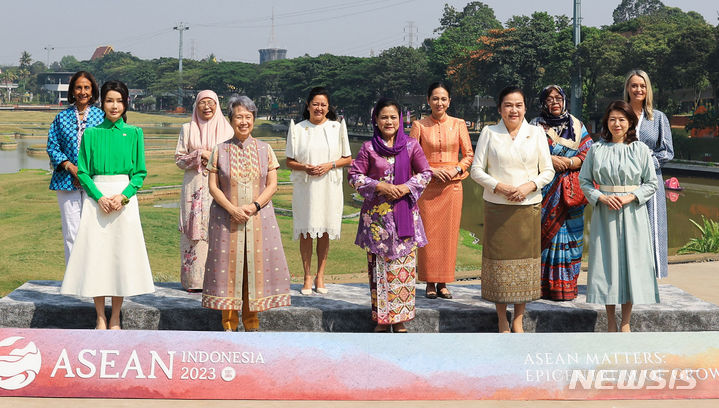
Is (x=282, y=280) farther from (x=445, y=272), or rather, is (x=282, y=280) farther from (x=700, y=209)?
(x=700, y=209)

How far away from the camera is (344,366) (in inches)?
149

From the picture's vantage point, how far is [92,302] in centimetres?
484

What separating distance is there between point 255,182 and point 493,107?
44328mm

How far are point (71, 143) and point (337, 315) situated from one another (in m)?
2.12

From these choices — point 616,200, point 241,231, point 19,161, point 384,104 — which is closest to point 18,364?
point 241,231

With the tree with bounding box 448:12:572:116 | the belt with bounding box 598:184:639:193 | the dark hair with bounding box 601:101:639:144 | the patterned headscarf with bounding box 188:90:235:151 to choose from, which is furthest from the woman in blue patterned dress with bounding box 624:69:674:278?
the tree with bounding box 448:12:572:116

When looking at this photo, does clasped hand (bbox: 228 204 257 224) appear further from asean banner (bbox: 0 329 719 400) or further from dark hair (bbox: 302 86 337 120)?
dark hair (bbox: 302 86 337 120)

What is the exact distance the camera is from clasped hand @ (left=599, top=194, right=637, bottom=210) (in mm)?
4383

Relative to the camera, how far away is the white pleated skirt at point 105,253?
4328 millimetres

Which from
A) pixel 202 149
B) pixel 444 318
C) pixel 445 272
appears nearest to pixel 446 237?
pixel 445 272

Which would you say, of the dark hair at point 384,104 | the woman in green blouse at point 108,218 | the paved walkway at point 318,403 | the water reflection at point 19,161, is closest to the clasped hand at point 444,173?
the dark hair at point 384,104

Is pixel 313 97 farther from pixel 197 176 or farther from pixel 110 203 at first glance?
pixel 110 203

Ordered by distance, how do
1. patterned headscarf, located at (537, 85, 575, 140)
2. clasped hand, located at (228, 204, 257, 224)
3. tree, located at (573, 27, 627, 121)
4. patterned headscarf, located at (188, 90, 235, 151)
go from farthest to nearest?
tree, located at (573, 27, 627, 121), patterned headscarf, located at (188, 90, 235, 151), patterned headscarf, located at (537, 85, 575, 140), clasped hand, located at (228, 204, 257, 224)

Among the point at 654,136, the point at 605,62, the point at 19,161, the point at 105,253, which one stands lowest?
the point at 19,161
